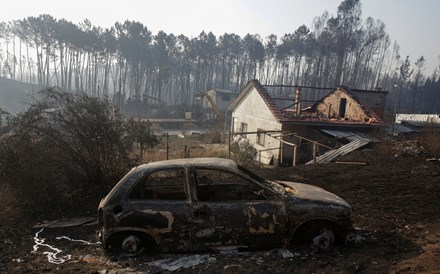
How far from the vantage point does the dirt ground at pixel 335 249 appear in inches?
170

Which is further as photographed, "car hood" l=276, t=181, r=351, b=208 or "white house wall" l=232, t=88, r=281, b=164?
"white house wall" l=232, t=88, r=281, b=164

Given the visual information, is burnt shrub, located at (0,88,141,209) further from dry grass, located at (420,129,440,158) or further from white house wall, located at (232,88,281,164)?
white house wall, located at (232,88,281,164)

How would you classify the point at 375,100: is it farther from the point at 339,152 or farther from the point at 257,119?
the point at 339,152

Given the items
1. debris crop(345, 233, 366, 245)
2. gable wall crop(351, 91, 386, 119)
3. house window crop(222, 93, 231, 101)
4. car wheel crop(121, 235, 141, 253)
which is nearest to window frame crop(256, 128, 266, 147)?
gable wall crop(351, 91, 386, 119)

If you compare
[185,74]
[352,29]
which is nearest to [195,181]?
[352,29]

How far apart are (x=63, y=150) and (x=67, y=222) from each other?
197 centimetres

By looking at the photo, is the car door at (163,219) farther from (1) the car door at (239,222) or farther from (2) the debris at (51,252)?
(2) the debris at (51,252)

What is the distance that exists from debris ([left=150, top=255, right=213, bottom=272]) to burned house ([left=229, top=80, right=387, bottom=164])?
404 inches

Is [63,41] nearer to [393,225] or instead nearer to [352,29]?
[352,29]

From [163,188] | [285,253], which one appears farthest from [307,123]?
[285,253]

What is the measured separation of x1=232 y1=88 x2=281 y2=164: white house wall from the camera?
785 inches

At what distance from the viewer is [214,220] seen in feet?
15.3

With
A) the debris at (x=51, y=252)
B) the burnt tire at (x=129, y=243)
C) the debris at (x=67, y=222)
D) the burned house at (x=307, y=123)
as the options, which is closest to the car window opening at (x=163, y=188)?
the burnt tire at (x=129, y=243)

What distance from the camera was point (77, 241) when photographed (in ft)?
18.6
